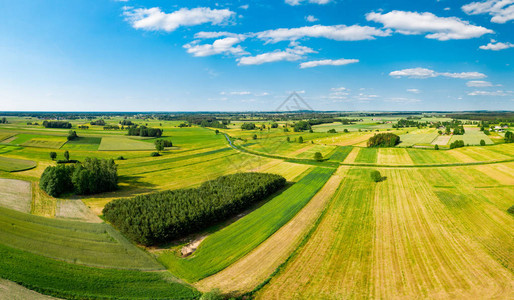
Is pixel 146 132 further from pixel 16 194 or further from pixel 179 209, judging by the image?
pixel 179 209

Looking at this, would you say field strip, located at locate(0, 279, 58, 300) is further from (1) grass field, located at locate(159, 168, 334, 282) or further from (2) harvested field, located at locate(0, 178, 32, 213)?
(2) harvested field, located at locate(0, 178, 32, 213)

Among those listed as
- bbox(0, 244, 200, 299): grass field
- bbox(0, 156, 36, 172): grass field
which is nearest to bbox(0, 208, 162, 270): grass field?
bbox(0, 244, 200, 299): grass field

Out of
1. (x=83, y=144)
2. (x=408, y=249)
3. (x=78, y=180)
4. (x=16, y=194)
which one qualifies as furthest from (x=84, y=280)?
(x=83, y=144)

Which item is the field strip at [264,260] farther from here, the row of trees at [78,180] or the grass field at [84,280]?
the row of trees at [78,180]

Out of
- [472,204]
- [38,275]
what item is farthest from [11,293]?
[472,204]

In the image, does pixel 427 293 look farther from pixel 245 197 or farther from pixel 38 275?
pixel 38 275
